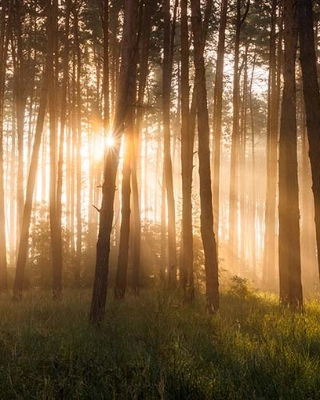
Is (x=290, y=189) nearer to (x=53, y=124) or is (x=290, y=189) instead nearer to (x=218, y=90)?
(x=53, y=124)

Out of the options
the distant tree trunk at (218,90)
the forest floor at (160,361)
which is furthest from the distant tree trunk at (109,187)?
the distant tree trunk at (218,90)

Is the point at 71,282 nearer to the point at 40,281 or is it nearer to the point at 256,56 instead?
the point at 40,281

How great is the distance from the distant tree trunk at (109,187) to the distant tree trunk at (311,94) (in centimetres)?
347

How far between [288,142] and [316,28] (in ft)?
57.2

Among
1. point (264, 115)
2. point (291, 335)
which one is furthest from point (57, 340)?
point (264, 115)

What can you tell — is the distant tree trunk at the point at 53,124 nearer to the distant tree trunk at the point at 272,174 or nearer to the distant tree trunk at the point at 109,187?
the distant tree trunk at the point at 109,187

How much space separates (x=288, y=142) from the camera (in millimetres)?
11297

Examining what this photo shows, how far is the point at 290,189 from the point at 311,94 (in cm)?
249

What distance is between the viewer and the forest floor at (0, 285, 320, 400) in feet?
13.9

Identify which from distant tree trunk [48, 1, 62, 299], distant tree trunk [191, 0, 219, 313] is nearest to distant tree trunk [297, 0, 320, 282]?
distant tree trunk [191, 0, 219, 313]

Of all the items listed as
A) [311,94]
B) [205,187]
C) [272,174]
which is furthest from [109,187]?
[272,174]

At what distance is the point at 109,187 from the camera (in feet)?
29.5

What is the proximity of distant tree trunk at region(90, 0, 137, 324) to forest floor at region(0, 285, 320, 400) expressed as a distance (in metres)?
0.70

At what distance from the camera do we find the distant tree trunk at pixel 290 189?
11.3 metres
